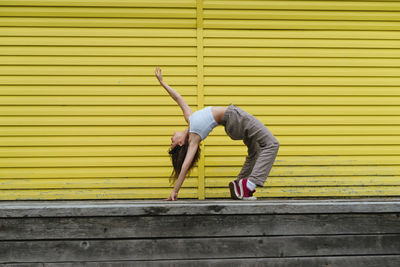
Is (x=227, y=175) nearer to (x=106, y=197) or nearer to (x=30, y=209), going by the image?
(x=106, y=197)

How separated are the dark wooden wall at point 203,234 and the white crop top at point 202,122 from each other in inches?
40.9

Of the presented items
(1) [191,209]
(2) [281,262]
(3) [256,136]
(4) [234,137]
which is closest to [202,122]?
(4) [234,137]

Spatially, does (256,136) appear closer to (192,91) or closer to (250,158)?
(250,158)

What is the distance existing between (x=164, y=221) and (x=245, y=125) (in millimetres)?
1382

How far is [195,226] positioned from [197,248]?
155 millimetres

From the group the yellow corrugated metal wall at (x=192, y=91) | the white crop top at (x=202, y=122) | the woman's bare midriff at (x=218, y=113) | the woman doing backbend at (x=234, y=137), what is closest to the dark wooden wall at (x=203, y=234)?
the woman doing backbend at (x=234, y=137)

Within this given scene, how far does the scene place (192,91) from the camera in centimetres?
426

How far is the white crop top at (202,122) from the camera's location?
3.44 m

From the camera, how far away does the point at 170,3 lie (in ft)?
14.1

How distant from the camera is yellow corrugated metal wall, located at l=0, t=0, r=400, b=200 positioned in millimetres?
4141

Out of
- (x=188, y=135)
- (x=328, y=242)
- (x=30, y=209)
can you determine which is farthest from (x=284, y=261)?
(x=30, y=209)

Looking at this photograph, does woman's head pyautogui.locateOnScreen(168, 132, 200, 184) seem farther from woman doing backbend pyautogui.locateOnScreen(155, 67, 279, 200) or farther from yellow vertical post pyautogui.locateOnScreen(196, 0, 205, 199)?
yellow vertical post pyautogui.locateOnScreen(196, 0, 205, 199)

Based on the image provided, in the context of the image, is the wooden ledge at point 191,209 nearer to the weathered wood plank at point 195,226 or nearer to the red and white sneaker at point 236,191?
the weathered wood plank at point 195,226

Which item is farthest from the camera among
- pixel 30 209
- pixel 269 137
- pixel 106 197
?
pixel 106 197
